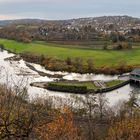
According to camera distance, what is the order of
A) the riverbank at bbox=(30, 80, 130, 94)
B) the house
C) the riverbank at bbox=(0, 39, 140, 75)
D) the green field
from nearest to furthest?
the riverbank at bbox=(30, 80, 130, 94)
the house
the riverbank at bbox=(0, 39, 140, 75)
the green field

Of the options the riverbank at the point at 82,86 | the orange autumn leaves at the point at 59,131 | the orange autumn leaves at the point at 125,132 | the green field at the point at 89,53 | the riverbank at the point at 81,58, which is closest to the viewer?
the orange autumn leaves at the point at 59,131

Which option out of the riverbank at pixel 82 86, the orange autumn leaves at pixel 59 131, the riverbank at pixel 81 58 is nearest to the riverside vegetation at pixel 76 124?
the orange autumn leaves at pixel 59 131

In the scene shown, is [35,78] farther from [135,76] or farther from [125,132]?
[125,132]

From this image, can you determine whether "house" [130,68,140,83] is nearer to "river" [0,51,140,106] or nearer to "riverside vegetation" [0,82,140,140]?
"river" [0,51,140,106]

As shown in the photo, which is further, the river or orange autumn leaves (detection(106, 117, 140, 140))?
the river

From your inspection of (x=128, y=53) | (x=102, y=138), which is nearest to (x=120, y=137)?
(x=102, y=138)

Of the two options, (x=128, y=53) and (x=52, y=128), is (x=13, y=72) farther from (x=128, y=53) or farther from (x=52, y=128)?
(x=52, y=128)

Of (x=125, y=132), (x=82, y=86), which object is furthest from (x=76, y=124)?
(x=82, y=86)

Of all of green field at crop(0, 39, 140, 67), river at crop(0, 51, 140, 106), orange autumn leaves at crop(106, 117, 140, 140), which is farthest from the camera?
green field at crop(0, 39, 140, 67)

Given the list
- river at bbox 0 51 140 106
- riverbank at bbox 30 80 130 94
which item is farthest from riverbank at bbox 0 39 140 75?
riverbank at bbox 30 80 130 94

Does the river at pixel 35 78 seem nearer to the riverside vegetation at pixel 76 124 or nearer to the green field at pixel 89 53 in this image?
the green field at pixel 89 53
